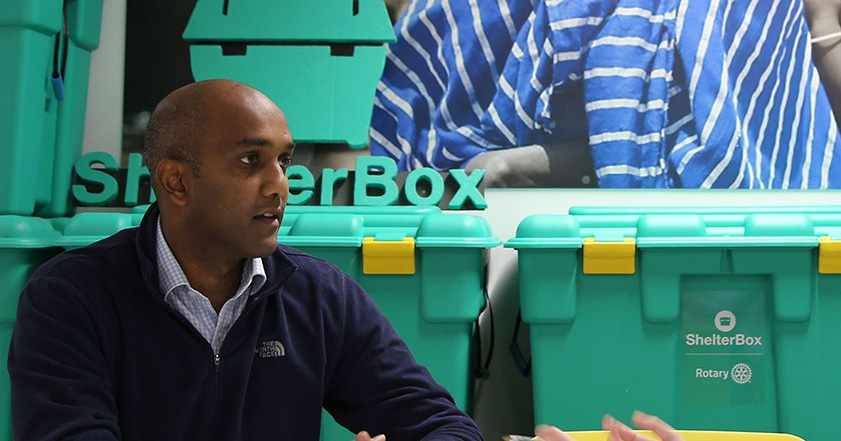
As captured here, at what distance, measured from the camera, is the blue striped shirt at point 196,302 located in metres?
1.17

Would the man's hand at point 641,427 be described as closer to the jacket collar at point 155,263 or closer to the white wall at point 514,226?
the jacket collar at point 155,263

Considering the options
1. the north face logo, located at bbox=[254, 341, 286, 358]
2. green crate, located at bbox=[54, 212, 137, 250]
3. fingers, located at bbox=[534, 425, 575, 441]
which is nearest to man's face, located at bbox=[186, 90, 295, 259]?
the north face logo, located at bbox=[254, 341, 286, 358]

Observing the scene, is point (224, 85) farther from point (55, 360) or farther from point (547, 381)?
point (547, 381)

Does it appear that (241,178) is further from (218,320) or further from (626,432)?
(626,432)

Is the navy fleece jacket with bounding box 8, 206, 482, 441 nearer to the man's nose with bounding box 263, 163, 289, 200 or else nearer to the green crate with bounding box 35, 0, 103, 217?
the man's nose with bounding box 263, 163, 289, 200

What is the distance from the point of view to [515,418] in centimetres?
249

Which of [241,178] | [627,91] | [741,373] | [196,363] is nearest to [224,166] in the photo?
[241,178]

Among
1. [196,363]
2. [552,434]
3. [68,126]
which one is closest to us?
[552,434]

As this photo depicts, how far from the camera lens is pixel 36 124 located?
233cm

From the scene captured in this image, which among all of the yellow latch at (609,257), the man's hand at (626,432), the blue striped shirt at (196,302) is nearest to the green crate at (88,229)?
the blue striped shirt at (196,302)

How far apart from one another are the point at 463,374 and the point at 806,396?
75 cm

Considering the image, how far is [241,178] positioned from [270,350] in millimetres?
234

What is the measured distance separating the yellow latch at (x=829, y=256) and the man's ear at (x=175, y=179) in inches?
54.7

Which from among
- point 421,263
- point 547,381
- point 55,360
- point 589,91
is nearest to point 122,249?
point 55,360
